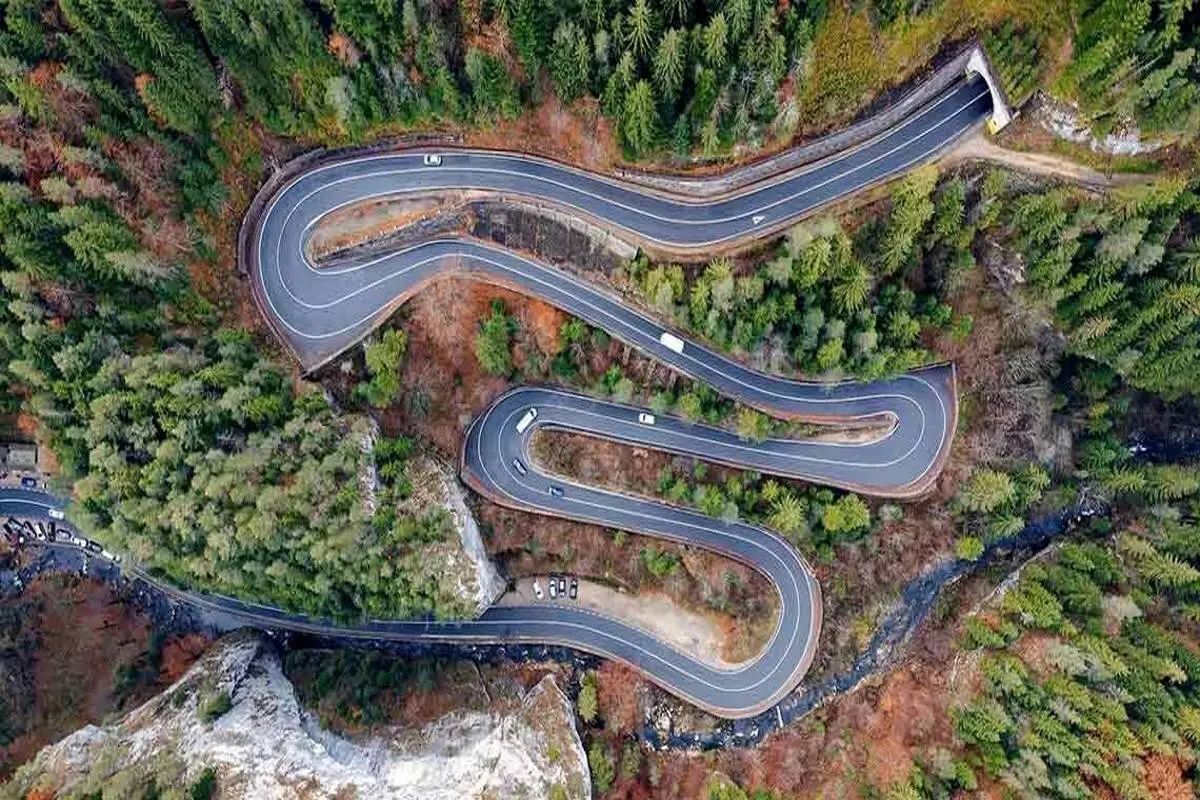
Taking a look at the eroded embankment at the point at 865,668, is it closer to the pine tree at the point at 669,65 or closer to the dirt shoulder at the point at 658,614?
the dirt shoulder at the point at 658,614

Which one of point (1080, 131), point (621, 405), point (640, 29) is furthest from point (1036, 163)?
point (621, 405)

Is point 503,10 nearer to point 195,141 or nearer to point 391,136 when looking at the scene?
point 391,136

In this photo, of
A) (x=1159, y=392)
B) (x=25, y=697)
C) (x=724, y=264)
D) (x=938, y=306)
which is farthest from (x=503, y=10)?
(x=25, y=697)

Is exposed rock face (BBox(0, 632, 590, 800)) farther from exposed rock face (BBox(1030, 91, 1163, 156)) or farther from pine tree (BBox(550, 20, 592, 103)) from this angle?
exposed rock face (BBox(1030, 91, 1163, 156))

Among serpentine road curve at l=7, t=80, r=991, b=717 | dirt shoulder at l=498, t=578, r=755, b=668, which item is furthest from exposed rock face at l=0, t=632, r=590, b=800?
dirt shoulder at l=498, t=578, r=755, b=668

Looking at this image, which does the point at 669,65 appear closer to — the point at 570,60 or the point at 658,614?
the point at 570,60

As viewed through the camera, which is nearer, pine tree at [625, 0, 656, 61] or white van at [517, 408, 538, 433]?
pine tree at [625, 0, 656, 61]

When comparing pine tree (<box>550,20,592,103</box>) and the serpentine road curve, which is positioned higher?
pine tree (<box>550,20,592,103</box>)
